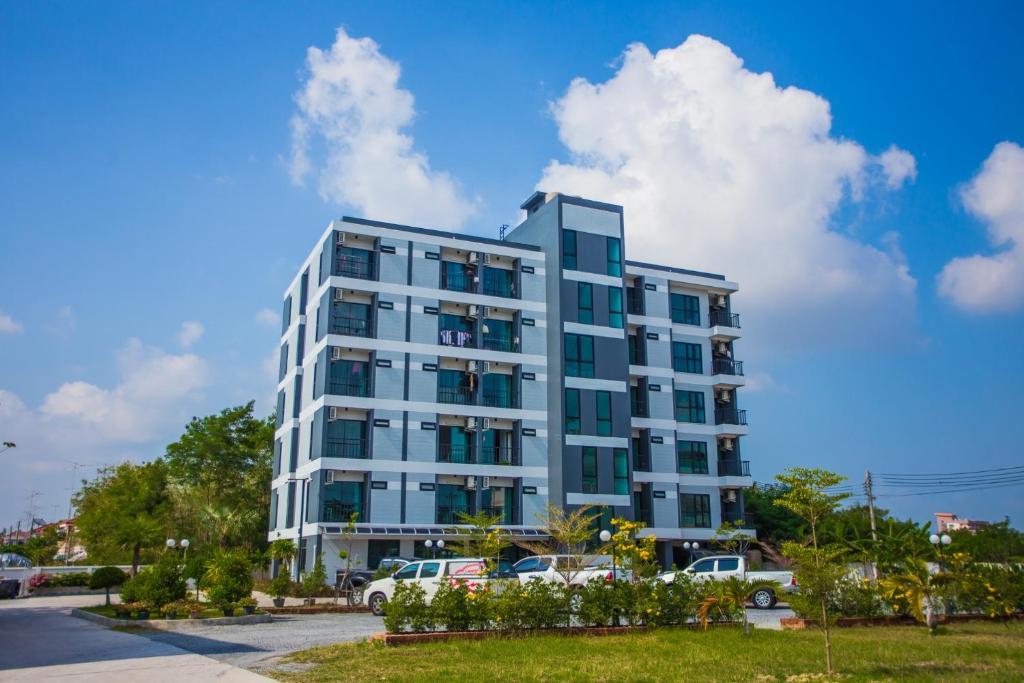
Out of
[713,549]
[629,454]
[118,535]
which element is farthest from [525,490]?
[118,535]

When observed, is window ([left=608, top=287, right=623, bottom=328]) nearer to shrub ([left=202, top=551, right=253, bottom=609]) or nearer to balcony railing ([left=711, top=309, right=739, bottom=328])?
balcony railing ([left=711, top=309, right=739, bottom=328])

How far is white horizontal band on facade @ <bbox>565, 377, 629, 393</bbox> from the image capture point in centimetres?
4191

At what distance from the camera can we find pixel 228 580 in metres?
23.5

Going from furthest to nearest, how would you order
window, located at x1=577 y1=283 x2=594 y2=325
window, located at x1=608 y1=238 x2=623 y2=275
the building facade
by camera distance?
1. window, located at x1=608 y1=238 x2=623 y2=275
2. window, located at x1=577 y1=283 x2=594 y2=325
3. the building facade

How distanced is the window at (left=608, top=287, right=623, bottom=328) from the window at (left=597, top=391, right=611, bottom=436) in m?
3.72

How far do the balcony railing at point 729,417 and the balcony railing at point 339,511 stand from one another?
2152 cm

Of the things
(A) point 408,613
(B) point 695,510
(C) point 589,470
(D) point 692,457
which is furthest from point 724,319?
(A) point 408,613

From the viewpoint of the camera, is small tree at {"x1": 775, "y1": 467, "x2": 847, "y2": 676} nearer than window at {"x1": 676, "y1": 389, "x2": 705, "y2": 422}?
Yes

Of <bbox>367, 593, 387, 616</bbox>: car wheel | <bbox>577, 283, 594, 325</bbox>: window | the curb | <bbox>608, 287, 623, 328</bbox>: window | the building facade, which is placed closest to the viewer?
the curb

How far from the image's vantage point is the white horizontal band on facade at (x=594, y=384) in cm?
4191

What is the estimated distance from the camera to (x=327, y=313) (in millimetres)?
39281

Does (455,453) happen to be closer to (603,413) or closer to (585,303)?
(603,413)

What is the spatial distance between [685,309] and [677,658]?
3653cm

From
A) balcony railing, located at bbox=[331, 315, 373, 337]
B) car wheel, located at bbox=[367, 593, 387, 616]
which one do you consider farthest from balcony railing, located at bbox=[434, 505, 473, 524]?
car wheel, located at bbox=[367, 593, 387, 616]
